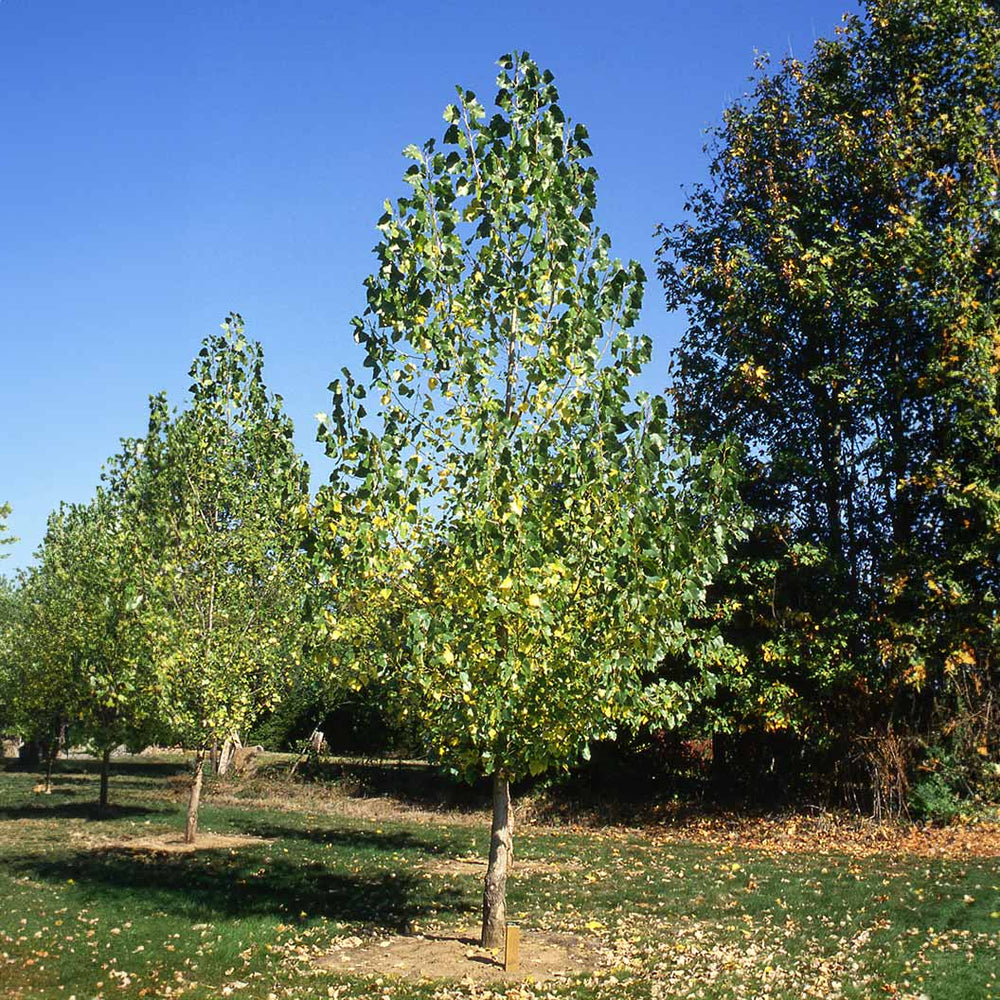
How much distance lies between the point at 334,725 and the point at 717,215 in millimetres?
24340

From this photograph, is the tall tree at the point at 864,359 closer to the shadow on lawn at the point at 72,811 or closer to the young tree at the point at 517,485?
the young tree at the point at 517,485

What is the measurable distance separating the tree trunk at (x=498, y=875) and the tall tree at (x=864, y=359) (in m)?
12.0

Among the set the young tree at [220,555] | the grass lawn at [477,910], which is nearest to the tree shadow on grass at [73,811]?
the grass lawn at [477,910]

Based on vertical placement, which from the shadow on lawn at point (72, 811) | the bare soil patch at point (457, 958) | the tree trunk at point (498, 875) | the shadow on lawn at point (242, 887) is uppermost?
the tree trunk at point (498, 875)

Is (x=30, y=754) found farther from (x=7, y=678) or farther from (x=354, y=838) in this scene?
(x=354, y=838)

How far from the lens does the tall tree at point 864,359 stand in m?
19.6

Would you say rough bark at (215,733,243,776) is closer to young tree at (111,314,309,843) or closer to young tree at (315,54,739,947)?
young tree at (111,314,309,843)

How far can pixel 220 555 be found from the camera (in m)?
17.4

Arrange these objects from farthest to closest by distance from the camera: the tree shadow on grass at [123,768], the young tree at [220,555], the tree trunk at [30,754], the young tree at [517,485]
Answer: the tree trunk at [30,754]
the tree shadow on grass at [123,768]
the young tree at [220,555]
the young tree at [517,485]

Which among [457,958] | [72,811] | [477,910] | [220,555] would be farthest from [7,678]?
[457,958]

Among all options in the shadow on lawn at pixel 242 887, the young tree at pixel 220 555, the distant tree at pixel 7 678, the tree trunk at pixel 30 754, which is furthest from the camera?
the tree trunk at pixel 30 754

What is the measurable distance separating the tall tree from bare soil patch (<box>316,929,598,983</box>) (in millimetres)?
11478

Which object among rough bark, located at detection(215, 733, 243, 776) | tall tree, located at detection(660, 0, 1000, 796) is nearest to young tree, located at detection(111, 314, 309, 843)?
tall tree, located at detection(660, 0, 1000, 796)

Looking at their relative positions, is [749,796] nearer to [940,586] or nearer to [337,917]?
[940,586]
